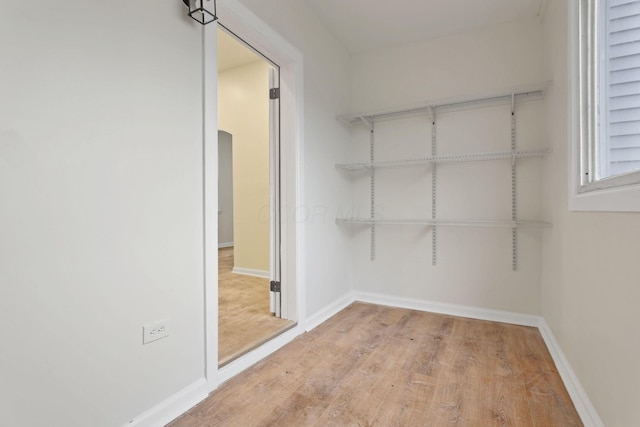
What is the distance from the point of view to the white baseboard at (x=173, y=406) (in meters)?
1.35

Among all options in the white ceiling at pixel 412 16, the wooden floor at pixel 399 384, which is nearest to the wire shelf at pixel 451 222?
the wooden floor at pixel 399 384

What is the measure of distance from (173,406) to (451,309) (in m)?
2.38

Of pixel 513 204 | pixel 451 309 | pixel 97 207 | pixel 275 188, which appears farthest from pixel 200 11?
pixel 451 309

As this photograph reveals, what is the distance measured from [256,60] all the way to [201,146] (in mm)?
2904

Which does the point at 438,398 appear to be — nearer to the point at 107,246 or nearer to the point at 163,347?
the point at 163,347

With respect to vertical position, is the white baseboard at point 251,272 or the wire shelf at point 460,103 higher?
the wire shelf at point 460,103

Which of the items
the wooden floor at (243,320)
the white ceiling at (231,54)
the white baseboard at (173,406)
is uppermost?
the white ceiling at (231,54)

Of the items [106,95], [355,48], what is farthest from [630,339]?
[355,48]

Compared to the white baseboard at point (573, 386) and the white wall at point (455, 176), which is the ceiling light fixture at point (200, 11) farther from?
the white baseboard at point (573, 386)

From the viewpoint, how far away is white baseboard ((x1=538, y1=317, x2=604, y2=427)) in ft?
4.49

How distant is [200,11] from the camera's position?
5.10 feet

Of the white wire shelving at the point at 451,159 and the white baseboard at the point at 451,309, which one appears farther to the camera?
the white baseboard at the point at 451,309

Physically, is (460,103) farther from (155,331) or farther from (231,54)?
(155,331)

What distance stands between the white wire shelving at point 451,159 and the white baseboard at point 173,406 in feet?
6.98
